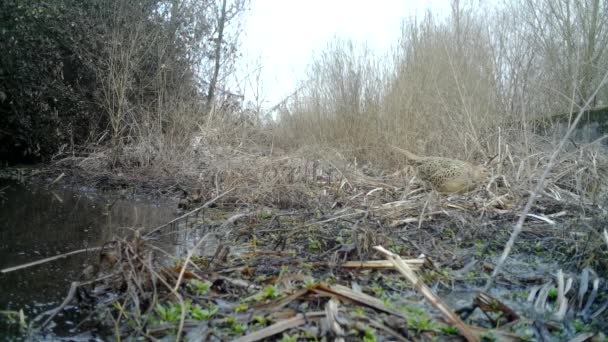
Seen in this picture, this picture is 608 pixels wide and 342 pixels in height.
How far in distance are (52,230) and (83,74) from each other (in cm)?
617

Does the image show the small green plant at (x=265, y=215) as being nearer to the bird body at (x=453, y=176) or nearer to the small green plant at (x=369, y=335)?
the bird body at (x=453, y=176)

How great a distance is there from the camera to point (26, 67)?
24.6 feet

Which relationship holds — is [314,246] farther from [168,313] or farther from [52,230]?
[52,230]

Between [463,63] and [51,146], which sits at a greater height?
[463,63]

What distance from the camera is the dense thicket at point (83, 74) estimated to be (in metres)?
7.52

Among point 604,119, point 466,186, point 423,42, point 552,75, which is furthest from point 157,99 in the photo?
point 604,119

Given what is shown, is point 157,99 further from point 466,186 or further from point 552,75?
point 552,75

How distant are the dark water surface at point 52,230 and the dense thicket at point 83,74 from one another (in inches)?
A: 98.2

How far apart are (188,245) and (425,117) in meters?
5.08

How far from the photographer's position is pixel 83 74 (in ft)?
27.4

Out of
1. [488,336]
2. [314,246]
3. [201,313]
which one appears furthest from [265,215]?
[488,336]

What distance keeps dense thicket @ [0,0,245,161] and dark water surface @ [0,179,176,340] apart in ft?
8.18

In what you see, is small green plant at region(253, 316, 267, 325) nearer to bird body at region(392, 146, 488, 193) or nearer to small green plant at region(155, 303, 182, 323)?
small green plant at region(155, 303, 182, 323)

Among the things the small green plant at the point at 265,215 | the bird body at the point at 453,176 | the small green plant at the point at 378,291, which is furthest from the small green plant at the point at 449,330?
the bird body at the point at 453,176
